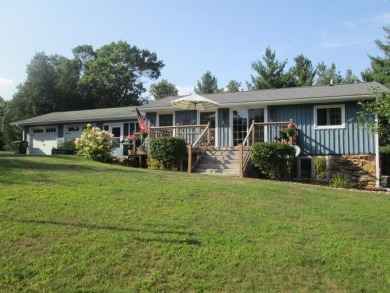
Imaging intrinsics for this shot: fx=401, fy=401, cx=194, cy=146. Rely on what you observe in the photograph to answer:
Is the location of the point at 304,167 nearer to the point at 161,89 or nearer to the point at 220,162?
the point at 220,162

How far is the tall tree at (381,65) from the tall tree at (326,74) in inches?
441

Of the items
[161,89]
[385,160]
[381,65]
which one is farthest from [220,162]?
[161,89]

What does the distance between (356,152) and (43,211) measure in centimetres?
1213

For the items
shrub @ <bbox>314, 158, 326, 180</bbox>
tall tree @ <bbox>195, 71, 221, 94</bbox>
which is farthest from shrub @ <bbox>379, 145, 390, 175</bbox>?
tall tree @ <bbox>195, 71, 221, 94</bbox>

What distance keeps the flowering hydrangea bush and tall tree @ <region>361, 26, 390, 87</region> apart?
19.8 metres

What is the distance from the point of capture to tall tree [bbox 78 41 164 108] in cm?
4575

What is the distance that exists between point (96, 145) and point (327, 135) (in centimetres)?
914

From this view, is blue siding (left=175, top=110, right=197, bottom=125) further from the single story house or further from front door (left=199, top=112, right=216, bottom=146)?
front door (left=199, top=112, right=216, bottom=146)

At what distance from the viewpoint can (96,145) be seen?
1611cm

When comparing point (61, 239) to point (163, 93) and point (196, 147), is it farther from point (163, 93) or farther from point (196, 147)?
point (163, 93)

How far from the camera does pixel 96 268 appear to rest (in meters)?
4.76

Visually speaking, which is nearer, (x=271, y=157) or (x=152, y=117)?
(x=271, y=157)

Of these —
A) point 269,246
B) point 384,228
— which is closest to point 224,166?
point 384,228

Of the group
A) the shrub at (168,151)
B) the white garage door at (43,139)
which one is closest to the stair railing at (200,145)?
the shrub at (168,151)
